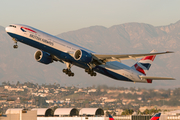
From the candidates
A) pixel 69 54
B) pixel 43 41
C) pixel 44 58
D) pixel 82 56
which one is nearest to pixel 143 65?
pixel 82 56

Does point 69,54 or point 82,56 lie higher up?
point 69,54

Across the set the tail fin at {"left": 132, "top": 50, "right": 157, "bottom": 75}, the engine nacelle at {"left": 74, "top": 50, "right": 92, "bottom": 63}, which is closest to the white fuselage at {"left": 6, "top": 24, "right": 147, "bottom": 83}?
the engine nacelle at {"left": 74, "top": 50, "right": 92, "bottom": 63}

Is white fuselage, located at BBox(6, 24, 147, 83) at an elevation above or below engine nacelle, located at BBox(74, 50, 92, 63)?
above

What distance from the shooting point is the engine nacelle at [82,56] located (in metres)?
49.2

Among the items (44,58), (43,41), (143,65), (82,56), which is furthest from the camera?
(143,65)

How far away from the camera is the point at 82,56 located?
49.2 metres

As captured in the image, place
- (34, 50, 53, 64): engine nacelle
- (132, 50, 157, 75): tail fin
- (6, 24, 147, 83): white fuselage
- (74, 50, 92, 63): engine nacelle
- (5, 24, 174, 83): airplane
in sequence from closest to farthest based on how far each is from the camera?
(6, 24, 147, 83): white fuselage → (5, 24, 174, 83): airplane → (74, 50, 92, 63): engine nacelle → (34, 50, 53, 64): engine nacelle → (132, 50, 157, 75): tail fin

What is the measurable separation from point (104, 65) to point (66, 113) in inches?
2020

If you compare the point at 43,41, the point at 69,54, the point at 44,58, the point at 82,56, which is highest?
the point at 43,41

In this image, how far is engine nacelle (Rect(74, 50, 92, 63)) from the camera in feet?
162

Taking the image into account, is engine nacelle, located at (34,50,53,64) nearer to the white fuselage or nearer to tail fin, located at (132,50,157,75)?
the white fuselage

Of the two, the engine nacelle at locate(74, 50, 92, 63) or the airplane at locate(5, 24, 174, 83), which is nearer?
the airplane at locate(5, 24, 174, 83)

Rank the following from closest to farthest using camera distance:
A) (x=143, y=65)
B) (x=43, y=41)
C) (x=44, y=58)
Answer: (x=43, y=41) < (x=44, y=58) < (x=143, y=65)

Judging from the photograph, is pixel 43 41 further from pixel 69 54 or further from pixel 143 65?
pixel 143 65
